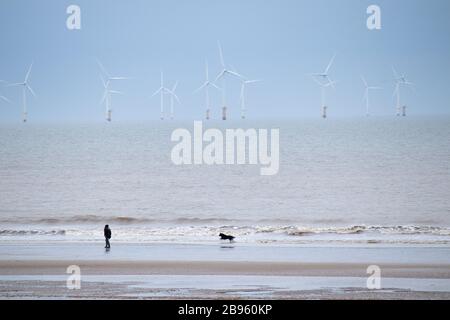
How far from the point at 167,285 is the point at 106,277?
8.00 feet

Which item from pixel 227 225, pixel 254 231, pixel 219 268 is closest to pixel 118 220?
pixel 227 225

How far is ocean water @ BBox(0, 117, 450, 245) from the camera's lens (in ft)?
128

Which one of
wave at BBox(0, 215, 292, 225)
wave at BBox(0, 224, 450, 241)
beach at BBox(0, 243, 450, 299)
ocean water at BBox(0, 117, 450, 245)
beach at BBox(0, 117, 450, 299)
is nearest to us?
beach at BBox(0, 243, 450, 299)

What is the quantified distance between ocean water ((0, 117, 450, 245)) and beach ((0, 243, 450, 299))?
178 inches

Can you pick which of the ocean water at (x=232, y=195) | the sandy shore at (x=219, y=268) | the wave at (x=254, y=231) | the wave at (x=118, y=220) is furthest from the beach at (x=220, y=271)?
the wave at (x=118, y=220)

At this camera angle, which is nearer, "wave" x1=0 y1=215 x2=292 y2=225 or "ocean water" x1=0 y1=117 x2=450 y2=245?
"ocean water" x1=0 y1=117 x2=450 y2=245

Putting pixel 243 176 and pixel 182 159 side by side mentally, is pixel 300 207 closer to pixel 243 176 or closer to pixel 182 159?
pixel 243 176

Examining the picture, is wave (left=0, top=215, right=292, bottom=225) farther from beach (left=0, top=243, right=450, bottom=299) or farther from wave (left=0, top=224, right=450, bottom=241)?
beach (left=0, top=243, right=450, bottom=299)

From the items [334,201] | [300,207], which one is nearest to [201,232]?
[300,207]

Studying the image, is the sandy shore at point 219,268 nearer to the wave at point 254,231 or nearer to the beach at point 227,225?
the beach at point 227,225

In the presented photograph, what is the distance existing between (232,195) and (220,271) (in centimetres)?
4313

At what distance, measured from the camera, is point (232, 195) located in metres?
67.9

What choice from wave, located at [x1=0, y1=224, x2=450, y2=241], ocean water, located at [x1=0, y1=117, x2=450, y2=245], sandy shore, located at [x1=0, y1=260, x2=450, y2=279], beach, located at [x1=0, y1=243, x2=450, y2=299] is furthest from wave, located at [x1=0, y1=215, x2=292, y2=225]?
sandy shore, located at [x1=0, y1=260, x2=450, y2=279]

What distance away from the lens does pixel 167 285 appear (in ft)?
72.1
